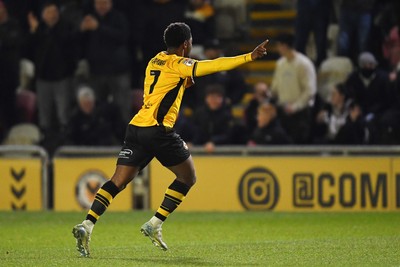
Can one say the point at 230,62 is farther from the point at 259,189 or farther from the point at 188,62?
the point at 259,189

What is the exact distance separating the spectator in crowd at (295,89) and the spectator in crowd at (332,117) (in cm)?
20

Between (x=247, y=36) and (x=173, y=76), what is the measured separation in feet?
32.0

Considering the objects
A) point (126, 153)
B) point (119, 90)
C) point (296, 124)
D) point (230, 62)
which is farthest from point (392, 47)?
point (230, 62)

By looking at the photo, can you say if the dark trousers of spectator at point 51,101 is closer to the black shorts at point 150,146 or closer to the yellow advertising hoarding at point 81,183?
the yellow advertising hoarding at point 81,183

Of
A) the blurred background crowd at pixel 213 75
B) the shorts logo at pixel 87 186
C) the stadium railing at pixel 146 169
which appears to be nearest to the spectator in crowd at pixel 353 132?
the blurred background crowd at pixel 213 75

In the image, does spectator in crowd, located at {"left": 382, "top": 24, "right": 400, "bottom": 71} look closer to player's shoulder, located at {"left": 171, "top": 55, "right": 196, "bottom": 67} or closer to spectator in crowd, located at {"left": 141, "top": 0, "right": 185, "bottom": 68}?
spectator in crowd, located at {"left": 141, "top": 0, "right": 185, "bottom": 68}

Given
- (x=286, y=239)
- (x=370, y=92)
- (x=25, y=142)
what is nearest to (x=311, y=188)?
(x=370, y=92)

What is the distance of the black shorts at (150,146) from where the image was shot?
33.7ft

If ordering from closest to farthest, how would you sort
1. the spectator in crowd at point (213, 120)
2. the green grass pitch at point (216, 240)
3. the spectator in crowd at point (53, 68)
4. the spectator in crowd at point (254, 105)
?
the green grass pitch at point (216, 240)
the spectator in crowd at point (213, 120)
the spectator in crowd at point (254, 105)
the spectator in crowd at point (53, 68)

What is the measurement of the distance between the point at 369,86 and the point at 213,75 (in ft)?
7.97

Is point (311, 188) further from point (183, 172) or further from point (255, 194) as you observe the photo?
point (183, 172)

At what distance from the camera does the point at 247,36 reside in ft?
65.1

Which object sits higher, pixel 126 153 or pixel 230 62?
pixel 230 62

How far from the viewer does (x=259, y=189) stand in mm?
15867
